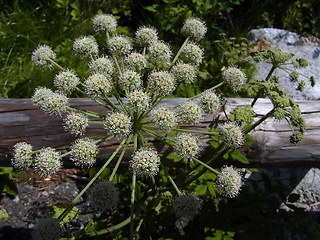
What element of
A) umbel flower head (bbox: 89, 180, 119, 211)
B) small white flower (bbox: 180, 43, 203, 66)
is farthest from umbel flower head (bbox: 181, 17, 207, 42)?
umbel flower head (bbox: 89, 180, 119, 211)

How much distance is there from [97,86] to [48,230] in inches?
45.7

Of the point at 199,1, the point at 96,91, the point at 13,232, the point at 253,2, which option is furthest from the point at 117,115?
the point at 253,2

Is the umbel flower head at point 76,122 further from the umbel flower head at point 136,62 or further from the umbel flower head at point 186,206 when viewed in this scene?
the umbel flower head at point 186,206

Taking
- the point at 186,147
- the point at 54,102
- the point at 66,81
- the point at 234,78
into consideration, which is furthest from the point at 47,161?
the point at 234,78

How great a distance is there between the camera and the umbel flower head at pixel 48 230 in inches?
98.5

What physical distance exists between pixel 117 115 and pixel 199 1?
12.8 feet

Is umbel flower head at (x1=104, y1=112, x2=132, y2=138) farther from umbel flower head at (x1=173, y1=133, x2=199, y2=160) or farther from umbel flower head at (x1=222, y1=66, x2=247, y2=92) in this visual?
umbel flower head at (x1=222, y1=66, x2=247, y2=92)

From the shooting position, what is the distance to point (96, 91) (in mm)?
2695

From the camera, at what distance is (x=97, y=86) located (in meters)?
2.67

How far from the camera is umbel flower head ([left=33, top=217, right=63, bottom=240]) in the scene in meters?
2.50

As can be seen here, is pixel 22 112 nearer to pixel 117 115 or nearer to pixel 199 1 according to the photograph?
pixel 117 115

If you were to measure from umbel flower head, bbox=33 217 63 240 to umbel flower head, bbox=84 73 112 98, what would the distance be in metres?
1.03

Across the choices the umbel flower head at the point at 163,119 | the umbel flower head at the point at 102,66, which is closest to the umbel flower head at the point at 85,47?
the umbel flower head at the point at 102,66

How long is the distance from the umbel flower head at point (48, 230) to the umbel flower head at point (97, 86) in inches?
40.7
